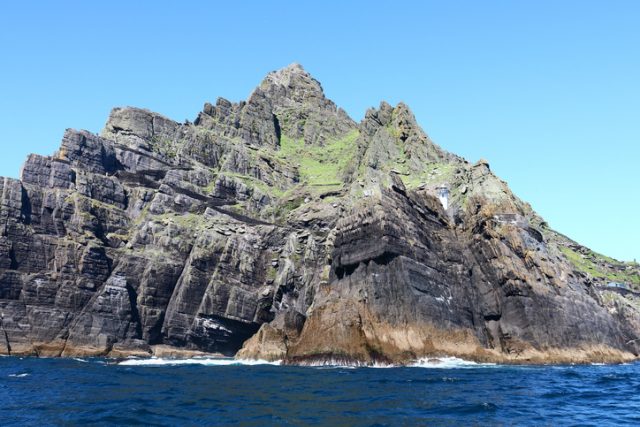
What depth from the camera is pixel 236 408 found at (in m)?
30.2

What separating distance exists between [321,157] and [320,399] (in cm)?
11181

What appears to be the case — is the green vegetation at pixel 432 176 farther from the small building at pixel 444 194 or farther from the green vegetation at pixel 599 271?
the green vegetation at pixel 599 271

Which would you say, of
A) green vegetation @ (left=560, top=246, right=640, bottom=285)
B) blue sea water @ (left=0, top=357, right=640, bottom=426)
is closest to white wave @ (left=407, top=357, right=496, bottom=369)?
blue sea water @ (left=0, top=357, right=640, bottom=426)

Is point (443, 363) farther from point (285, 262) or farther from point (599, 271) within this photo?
point (599, 271)

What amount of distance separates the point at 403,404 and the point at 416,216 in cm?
5349

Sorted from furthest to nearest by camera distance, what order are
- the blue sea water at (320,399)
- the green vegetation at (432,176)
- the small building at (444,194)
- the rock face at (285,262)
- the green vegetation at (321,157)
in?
the green vegetation at (321,157), the green vegetation at (432,176), the small building at (444,194), the rock face at (285,262), the blue sea water at (320,399)

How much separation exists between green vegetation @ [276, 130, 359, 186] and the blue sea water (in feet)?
252

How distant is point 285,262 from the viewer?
9225cm

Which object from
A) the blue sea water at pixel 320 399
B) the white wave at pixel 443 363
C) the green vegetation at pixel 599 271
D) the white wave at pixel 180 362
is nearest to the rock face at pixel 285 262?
the white wave at pixel 443 363

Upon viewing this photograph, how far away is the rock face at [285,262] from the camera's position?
70812 millimetres

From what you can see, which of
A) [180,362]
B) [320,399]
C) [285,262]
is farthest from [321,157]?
[320,399]

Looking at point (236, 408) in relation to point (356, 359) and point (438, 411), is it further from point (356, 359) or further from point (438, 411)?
point (356, 359)

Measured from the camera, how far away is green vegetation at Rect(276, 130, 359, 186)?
408 feet

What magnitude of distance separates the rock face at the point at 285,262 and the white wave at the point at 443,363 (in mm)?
1380
